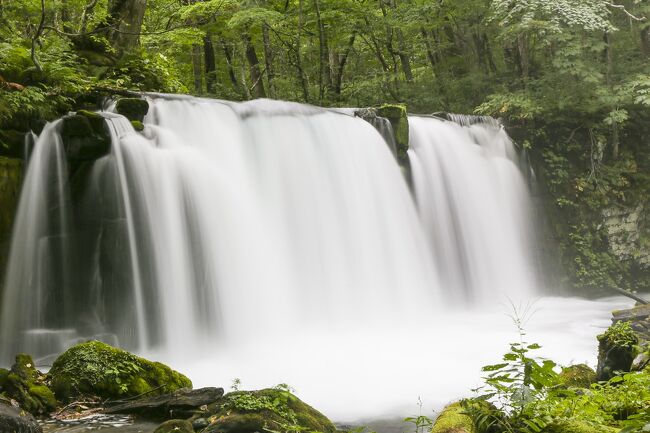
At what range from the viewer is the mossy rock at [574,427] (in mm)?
2518

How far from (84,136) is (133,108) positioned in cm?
116

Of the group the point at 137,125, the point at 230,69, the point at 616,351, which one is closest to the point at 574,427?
the point at 616,351

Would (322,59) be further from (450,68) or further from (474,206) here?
(474,206)

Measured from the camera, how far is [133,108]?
8.67m

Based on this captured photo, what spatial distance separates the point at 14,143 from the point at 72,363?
373 centimetres

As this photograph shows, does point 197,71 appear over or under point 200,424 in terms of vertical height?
over

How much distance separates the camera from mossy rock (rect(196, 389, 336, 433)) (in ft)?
13.2

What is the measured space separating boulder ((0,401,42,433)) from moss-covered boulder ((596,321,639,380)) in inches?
175

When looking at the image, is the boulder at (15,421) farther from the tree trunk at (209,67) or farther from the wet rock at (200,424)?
the tree trunk at (209,67)

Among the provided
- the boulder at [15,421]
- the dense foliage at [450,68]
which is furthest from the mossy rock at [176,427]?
the dense foliage at [450,68]

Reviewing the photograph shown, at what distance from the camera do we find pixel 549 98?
14.5 metres

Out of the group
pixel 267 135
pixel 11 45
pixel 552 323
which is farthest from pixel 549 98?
pixel 11 45

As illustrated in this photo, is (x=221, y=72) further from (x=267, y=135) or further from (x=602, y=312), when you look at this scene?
(x=602, y=312)

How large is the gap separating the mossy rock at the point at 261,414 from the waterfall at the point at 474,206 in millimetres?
8052
